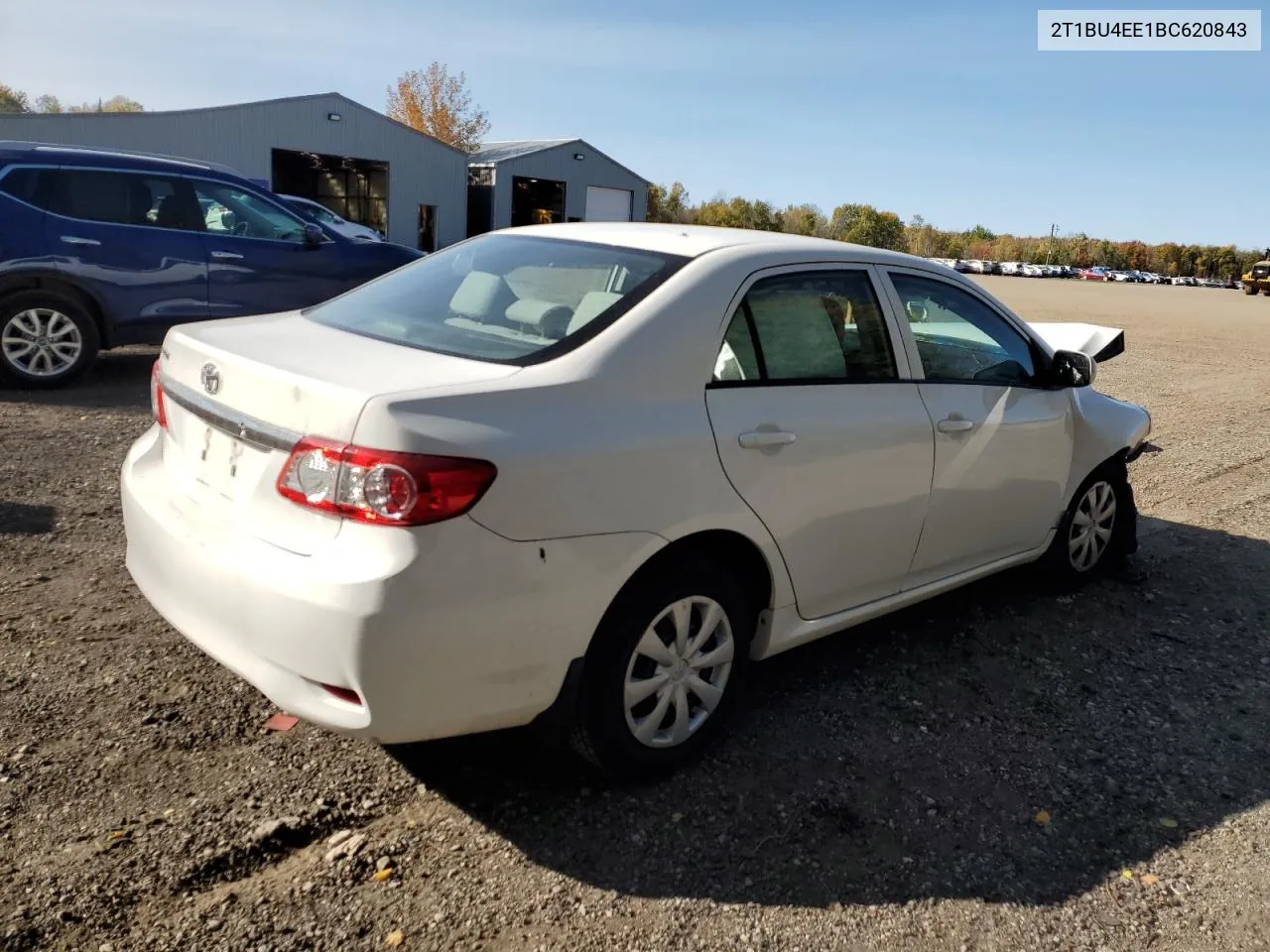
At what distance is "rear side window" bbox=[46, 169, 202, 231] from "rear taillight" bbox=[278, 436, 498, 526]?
7.15 m

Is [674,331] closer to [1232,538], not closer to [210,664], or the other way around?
[210,664]

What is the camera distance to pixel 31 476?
19.6 feet

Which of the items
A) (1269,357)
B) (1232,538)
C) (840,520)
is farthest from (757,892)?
(1269,357)

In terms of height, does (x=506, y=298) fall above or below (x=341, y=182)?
below

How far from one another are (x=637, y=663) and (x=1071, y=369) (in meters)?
2.74

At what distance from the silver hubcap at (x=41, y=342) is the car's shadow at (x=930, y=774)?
662 cm

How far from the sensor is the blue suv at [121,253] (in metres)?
8.24

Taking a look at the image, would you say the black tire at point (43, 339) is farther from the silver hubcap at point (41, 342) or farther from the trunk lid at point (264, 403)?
the trunk lid at point (264, 403)

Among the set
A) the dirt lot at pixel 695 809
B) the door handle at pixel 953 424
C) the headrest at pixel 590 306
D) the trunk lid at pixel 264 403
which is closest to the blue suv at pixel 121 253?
the dirt lot at pixel 695 809

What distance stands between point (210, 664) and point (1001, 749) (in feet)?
9.40

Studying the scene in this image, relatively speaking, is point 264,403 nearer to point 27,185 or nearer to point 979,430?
point 979,430

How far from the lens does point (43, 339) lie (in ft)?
27.4

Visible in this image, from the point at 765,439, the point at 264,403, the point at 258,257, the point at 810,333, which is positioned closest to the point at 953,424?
the point at 810,333

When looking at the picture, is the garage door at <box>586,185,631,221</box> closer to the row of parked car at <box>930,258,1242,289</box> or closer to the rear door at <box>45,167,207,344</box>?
the rear door at <box>45,167,207,344</box>
